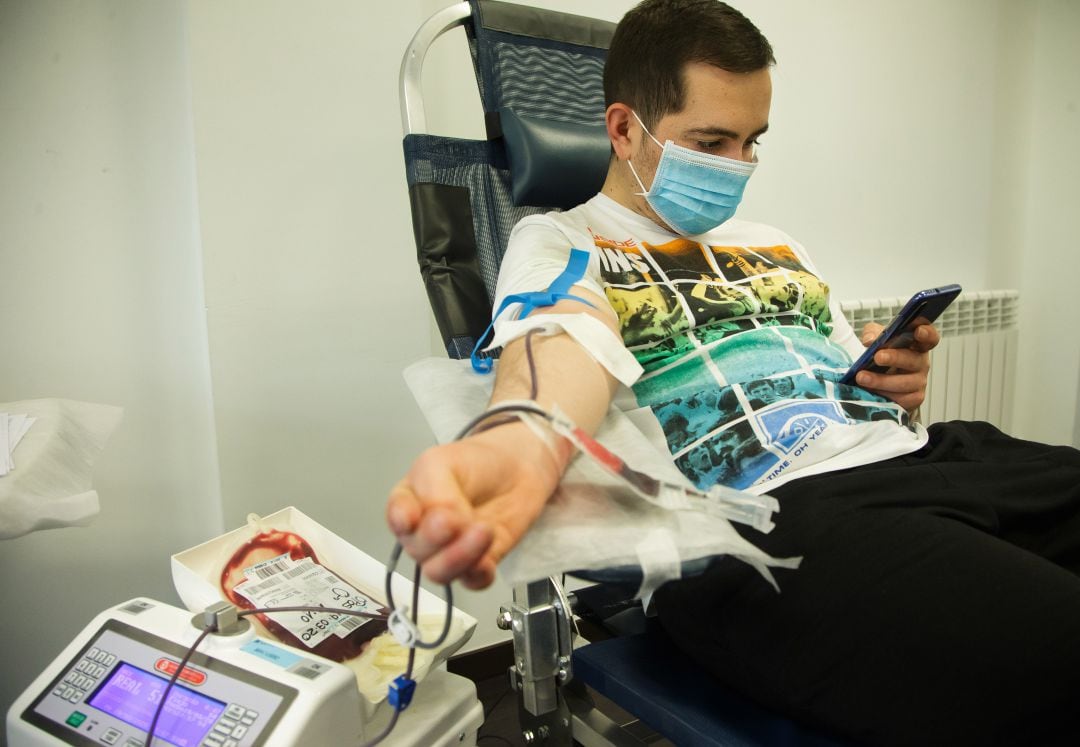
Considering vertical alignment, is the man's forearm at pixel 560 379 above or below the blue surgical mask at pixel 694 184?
below

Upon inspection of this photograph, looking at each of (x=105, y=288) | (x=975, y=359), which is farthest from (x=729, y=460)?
(x=975, y=359)

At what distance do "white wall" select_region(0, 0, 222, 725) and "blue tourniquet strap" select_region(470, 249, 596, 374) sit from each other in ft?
2.43

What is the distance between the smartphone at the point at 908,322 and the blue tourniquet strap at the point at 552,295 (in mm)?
401

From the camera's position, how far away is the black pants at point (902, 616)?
62 cm

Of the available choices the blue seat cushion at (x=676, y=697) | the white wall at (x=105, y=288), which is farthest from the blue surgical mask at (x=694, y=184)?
the white wall at (x=105, y=288)

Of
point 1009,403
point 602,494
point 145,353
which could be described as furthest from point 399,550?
point 1009,403

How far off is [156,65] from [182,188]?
215 millimetres

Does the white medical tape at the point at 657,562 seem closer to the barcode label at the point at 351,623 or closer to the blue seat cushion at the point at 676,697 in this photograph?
the blue seat cushion at the point at 676,697

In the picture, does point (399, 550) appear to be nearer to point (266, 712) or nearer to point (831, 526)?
point (266, 712)

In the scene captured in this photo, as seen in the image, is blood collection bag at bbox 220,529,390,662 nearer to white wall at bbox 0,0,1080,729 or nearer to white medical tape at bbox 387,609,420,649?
white medical tape at bbox 387,609,420,649

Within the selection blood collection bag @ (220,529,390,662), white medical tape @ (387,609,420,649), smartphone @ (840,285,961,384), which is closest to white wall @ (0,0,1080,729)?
blood collection bag @ (220,529,390,662)

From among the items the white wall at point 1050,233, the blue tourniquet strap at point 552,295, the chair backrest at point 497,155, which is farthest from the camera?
the white wall at point 1050,233

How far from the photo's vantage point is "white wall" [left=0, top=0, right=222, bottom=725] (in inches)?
50.5

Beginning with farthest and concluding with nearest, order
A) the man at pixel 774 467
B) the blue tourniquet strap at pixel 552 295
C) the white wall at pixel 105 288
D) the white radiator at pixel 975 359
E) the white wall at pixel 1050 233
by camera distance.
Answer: the white wall at pixel 1050 233
the white radiator at pixel 975 359
the white wall at pixel 105 288
the blue tourniquet strap at pixel 552 295
the man at pixel 774 467
